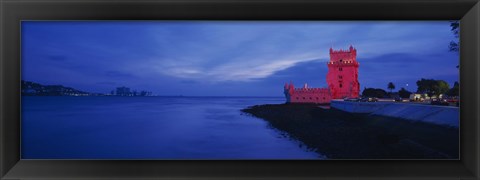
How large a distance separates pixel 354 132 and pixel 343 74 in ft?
2.64

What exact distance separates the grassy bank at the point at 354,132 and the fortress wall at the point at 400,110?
0.31ft

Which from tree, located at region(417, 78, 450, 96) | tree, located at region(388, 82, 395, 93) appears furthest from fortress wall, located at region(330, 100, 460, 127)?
tree, located at region(388, 82, 395, 93)

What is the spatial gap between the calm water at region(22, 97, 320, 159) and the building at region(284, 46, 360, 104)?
2.32 ft

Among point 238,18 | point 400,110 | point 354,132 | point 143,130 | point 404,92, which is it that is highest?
point 238,18

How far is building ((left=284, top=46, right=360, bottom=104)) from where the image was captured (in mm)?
3035

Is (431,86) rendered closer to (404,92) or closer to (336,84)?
(404,92)

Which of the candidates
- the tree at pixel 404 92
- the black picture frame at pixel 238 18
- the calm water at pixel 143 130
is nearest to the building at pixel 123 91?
the calm water at pixel 143 130

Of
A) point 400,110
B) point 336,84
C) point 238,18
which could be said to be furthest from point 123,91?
point 400,110

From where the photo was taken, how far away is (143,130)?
279cm

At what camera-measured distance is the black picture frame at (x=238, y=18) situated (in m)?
1.26

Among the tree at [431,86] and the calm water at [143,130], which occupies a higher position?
the tree at [431,86]

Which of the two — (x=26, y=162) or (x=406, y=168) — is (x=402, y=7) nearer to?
(x=406, y=168)

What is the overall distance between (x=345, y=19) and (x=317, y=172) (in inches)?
34.6

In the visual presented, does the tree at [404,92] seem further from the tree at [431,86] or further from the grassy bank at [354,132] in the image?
the grassy bank at [354,132]
